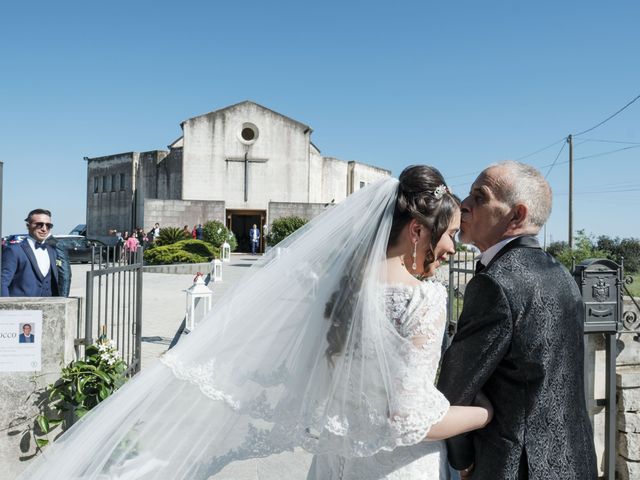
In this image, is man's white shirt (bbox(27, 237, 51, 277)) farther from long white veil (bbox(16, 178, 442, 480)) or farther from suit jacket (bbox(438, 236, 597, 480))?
suit jacket (bbox(438, 236, 597, 480))

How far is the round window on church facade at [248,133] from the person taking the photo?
33.1m

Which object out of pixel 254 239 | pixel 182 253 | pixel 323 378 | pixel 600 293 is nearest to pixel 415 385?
pixel 323 378

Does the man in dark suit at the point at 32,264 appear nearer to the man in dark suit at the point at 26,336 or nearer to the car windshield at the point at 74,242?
the man in dark suit at the point at 26,336

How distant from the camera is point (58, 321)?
365cm

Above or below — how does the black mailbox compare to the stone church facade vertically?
below

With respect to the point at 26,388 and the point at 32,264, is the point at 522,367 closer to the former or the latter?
the point at 26,388

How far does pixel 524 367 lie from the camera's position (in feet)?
5.78

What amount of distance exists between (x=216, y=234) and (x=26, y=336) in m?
25.2

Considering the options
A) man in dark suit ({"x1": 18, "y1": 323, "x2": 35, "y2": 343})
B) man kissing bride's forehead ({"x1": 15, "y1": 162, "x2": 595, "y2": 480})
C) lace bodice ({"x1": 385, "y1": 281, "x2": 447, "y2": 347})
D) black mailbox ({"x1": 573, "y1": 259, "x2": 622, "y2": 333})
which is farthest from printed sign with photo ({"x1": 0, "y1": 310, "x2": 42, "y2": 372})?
black mailbox ({"x1": 573, "y1": 259, "x2": 622, "y2": 333})

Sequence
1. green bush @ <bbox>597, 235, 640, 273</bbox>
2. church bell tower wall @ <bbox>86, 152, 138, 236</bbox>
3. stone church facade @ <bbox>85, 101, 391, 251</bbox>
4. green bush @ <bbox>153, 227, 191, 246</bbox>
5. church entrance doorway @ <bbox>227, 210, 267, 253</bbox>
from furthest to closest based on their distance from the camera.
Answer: church bell tower wall @ <bbox>86, 152, 138, 236</bbox>, church entrance doorway @ <bbox>227, 210, 267, 253</bbox>, stone church facade @ <bbox>85, 101, 391, 251</bbox>, green bush @ <bbox>153, 227, 191, 246</bbox>, green bush @ <bbox>597, 235, 640, 273</bbox>

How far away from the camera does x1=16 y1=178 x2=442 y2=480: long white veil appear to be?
1808mm

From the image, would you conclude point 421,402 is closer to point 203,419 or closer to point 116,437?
point 203,419

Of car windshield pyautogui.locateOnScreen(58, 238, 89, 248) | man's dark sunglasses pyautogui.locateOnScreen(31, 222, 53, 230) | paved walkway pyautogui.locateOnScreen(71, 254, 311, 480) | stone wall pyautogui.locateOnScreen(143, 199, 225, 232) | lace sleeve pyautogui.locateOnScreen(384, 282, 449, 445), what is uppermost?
stone wall pyautogui.locateOnScreen(143, 199, 225, 232)

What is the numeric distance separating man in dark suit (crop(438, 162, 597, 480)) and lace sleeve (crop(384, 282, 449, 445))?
95 mm
